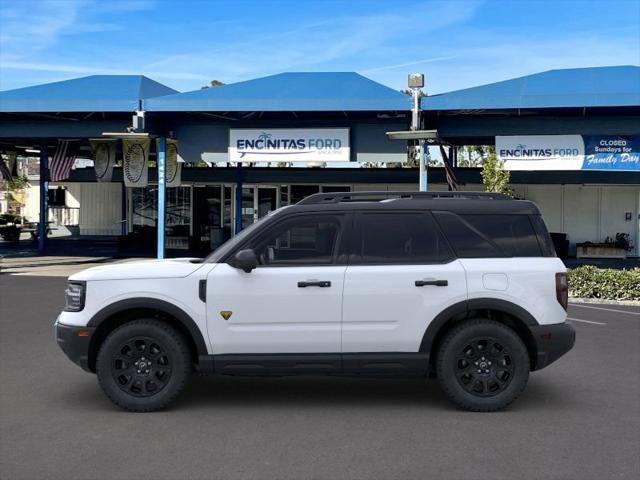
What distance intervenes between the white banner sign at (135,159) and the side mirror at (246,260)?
1694 centimetres

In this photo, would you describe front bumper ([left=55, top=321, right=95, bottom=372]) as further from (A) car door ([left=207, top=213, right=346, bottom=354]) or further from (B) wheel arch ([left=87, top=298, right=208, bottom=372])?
(A) car door ([left=207, top=213, right=346, bottom=354])

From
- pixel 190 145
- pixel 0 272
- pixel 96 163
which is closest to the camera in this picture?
pixel 0 272

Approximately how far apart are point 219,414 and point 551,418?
2.84 metres

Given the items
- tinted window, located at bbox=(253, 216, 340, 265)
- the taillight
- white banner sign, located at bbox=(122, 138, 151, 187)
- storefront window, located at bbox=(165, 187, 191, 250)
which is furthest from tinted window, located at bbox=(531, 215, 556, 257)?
storefront window, located at bbox=(165, 187, 191, 250)

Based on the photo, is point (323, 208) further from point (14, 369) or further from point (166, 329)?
point (14, 369)

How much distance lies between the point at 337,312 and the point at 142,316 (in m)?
1.74

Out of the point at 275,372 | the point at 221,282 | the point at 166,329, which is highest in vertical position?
the point at 221,282

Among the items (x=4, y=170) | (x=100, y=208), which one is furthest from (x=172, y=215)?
(x=100, y=208)

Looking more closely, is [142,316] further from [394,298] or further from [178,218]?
[178,218]

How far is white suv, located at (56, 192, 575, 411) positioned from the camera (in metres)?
5.71

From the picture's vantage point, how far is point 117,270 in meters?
5.83

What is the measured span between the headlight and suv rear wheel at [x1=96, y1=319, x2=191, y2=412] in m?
0.38

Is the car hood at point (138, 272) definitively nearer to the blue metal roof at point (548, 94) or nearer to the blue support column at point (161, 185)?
the blue metal roof at point (548, 94)

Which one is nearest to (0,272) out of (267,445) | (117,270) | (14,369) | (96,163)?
(96,163)
